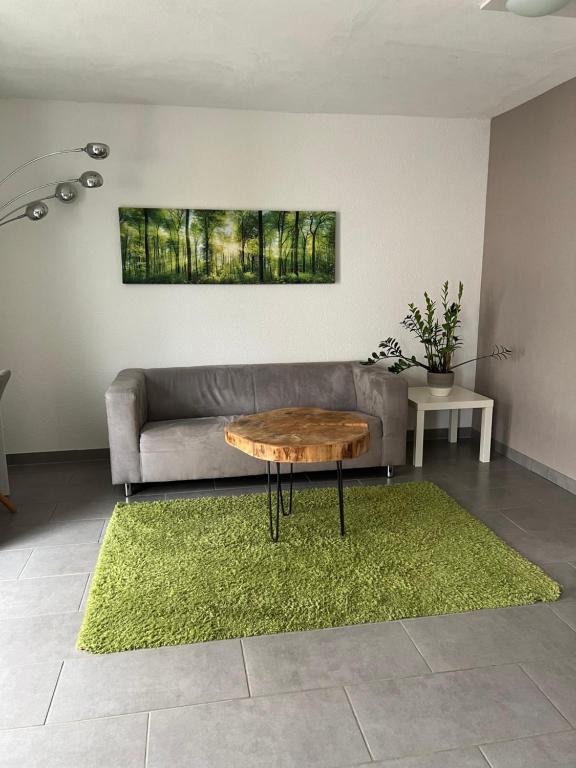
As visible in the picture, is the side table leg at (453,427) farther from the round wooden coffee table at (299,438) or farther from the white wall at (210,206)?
the round wooden coffee table at (299,438)

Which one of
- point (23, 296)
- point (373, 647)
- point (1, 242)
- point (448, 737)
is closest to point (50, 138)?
point (1, 242)

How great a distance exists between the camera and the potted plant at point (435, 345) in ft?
14.4

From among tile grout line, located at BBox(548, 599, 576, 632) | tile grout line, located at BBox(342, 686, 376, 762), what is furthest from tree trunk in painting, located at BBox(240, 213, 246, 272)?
tile grout line, located at BBox(342, 686, 376, 762)

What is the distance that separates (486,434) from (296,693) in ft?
9.29

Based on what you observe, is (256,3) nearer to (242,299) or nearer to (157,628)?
(242,299)

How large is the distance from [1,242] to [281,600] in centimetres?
317

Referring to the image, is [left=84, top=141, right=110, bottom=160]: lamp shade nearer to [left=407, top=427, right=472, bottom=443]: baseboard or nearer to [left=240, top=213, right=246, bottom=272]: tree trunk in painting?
[left=240, top=213, right=246, bottom=272]: tree trunk in painting

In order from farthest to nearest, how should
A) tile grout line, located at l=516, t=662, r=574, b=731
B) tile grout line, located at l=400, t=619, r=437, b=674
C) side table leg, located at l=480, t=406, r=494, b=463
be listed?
1. side table leg, located at l=480, t=406, r=494, b=463
2. tile grout line, located at l=400, t=619, r=437, b=674
3. tile grout line, located at l=516, t=662, r=574, b=731

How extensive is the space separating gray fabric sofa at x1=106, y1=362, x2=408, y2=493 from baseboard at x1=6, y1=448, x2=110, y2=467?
1.93 feet

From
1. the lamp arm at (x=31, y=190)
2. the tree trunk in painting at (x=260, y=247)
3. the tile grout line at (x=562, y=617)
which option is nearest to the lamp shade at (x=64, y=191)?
the lamp arm at (x=31, y=190)

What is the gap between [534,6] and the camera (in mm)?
2502

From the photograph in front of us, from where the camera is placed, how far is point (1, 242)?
4.12 m

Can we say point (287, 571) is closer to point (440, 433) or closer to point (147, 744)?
point (147, 744)

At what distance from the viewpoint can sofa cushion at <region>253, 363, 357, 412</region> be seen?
14.2 feet
